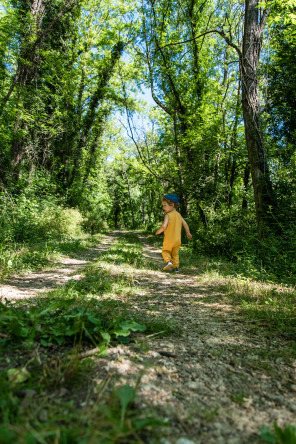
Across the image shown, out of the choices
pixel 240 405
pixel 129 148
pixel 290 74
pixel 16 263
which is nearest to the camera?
pixel 240 405

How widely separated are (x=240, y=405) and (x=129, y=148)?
31.5 meters

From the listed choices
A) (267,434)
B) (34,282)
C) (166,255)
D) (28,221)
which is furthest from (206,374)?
(28,221)

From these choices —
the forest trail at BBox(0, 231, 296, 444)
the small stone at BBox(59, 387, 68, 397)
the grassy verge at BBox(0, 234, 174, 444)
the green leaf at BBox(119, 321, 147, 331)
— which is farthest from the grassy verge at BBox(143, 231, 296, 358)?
Answer: the small stone at BBox(59, 387, 68, 397)

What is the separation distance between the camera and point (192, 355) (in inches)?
75.8

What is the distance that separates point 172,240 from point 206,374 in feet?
14.2

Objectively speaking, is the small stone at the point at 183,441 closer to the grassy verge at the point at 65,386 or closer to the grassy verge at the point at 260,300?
the grassy verge at the point at 65,386

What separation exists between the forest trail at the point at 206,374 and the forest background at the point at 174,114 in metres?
2.52

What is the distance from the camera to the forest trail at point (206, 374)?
1192mm

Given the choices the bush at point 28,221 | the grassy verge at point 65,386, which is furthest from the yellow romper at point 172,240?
the bush at point 28,221

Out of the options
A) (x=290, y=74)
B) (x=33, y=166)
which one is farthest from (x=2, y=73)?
(x=290, y=74)

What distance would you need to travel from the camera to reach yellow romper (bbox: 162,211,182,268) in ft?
19.4

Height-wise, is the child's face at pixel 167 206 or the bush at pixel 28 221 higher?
the child's face at pixel 167 206

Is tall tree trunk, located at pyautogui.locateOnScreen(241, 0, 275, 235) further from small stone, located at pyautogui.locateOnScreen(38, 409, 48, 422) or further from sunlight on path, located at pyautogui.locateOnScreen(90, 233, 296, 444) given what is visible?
small stone, located at pyautogui.locateOnScreen(38, 409, 48, 422)

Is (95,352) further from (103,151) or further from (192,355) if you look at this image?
(103,151)
